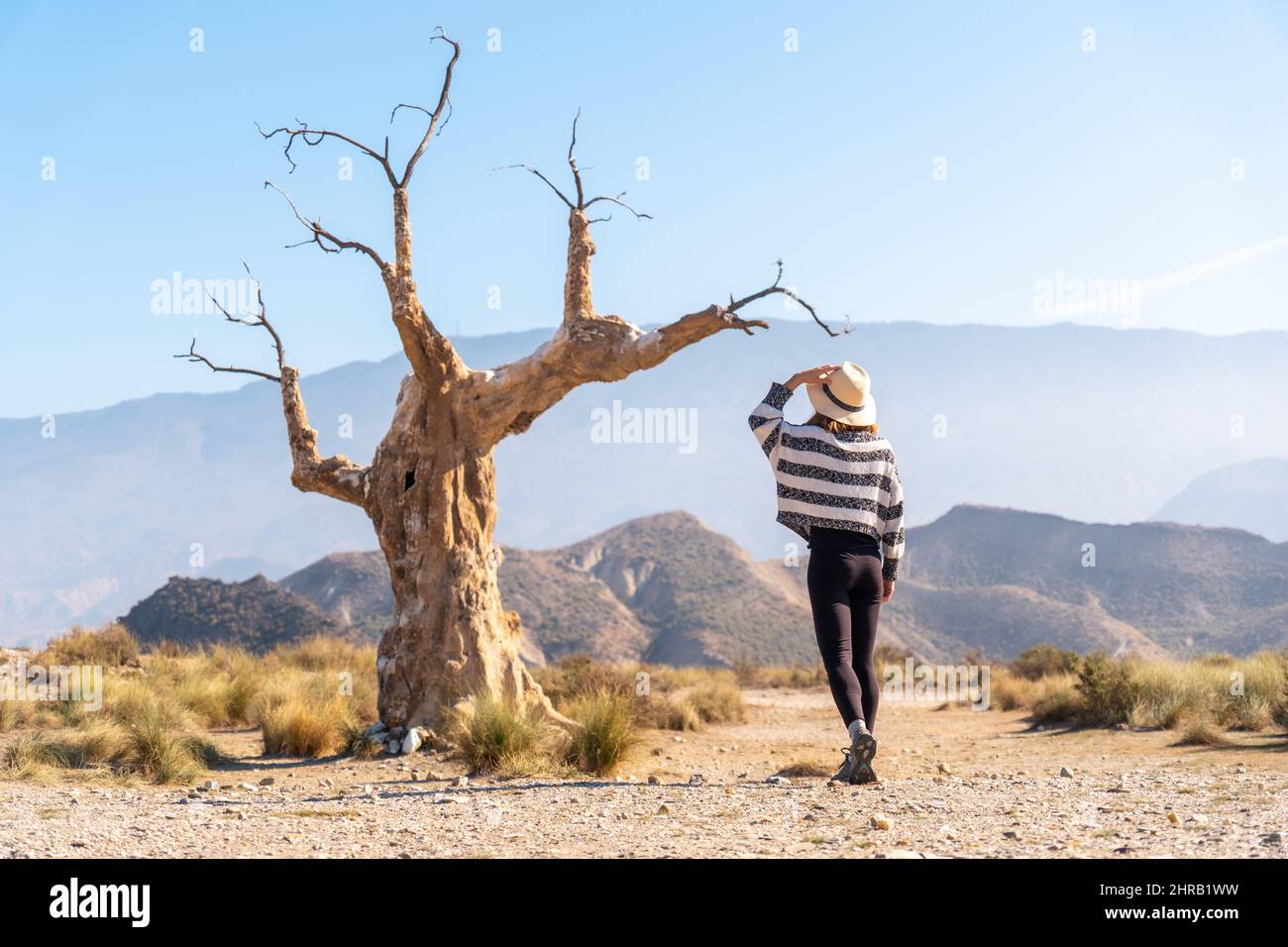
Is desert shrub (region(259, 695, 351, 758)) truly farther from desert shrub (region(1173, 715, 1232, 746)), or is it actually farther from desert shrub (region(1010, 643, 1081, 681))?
desert shrub (region(1010, 643, 1081, 681))

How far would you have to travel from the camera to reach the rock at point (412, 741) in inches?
449

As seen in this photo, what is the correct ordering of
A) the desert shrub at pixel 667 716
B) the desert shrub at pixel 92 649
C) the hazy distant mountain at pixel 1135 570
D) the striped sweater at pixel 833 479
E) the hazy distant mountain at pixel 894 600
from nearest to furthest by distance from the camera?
the striped sweater at pixel 833 479
the desert shrub at pixel 667 716
the desert shrub at pixel 92 649
the hazy distant mountain at pixel 894 600
the hazy distant mountain at pixel 1135 570

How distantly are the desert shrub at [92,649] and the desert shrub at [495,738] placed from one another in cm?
1069

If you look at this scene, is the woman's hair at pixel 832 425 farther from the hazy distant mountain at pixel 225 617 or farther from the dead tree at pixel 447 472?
the hazy distant mountain at pixel 225 617

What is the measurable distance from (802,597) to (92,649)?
125ft

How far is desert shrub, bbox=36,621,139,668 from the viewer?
19000 millimetres

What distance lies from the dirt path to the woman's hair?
219 centimetres

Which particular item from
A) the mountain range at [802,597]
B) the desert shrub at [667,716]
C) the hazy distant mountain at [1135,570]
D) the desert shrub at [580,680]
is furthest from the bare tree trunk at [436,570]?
the hazy distant mountain at [1135,570]

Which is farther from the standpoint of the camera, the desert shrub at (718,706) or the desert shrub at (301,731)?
the desert shrub at (718,706)

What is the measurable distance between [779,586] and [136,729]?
45592 millimetres

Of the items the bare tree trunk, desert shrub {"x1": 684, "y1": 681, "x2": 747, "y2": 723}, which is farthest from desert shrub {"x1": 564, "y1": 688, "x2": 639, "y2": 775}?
desert shrub {"x1": 684, "y1": 681, "x2": 747, "y2": 723}

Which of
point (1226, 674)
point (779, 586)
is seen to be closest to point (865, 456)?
point (1226, 674)

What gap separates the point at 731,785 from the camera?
802cm
